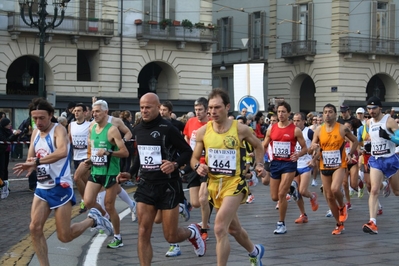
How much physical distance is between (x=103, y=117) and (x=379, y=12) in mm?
39214

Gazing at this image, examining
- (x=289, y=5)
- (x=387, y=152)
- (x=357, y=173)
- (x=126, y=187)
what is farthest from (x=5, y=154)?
(x=289, y=5)

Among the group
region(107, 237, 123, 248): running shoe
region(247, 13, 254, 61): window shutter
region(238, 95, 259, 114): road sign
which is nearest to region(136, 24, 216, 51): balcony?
region(247, 13, 254, 61): window shutter

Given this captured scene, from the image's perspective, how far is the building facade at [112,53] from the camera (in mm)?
38438

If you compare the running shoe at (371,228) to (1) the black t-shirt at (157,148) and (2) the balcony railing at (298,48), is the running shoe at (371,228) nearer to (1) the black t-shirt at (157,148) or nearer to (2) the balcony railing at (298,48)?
(1) the black t-shirt at (157,148)

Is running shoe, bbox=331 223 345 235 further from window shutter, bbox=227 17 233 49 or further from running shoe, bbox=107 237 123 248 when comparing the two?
window shutter, bbox=227 17 233 49

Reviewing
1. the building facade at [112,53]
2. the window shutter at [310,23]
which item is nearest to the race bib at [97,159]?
the building facade at [112,53]

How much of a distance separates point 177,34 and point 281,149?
30990 mm

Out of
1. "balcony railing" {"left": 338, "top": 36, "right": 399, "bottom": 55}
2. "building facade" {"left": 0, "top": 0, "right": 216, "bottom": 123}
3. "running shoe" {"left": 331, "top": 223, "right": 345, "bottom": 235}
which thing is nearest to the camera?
"running shoe" {"left": 331, "top": 223, "right": 345, "bottom": 235}

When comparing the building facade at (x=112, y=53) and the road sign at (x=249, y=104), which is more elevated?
the building facade at (x=112, y=53)

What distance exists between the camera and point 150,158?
8.70 metres

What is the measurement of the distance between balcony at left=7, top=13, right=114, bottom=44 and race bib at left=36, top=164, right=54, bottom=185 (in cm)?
3014

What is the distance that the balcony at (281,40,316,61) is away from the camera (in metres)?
48.1

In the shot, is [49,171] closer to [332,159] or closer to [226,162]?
[226,162]

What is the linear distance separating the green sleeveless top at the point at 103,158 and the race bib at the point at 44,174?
2469 millimetres
